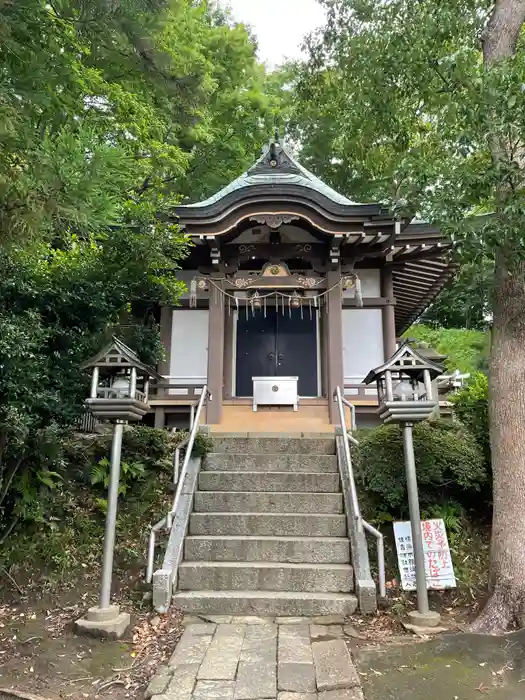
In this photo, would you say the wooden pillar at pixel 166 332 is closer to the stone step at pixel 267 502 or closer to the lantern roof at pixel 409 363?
the stone step at pixel 267 502

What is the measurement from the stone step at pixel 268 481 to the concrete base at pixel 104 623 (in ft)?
6.37

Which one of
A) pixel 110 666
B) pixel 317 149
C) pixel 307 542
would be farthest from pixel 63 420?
pixel 317 149

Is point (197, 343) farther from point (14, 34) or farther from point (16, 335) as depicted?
point (14, 34)

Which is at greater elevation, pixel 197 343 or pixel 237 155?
pixel 237 155

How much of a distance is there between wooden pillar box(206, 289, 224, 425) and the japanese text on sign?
13.0 ft

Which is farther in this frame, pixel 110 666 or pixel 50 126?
pixel 50 126

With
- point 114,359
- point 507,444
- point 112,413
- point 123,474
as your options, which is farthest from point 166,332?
point 507,444

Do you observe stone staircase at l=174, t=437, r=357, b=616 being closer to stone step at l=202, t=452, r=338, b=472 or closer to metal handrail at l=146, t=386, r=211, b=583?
stone step at l=202, t=452, r=338, b=472

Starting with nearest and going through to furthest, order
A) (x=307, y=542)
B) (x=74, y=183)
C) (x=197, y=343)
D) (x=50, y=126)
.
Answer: (x=74, y=183) < (x=50, y=126) < (x=307, y=542) < (x=197, y=343)

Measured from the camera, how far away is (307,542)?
5.07m

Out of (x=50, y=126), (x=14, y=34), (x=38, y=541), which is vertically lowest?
(x=38, y=541)

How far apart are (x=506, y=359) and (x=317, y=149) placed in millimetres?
16006

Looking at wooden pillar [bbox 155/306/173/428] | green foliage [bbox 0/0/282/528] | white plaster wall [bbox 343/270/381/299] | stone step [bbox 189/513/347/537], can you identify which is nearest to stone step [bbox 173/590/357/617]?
stone step [bbox 189/513/347/537]

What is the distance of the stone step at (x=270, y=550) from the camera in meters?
5.01
